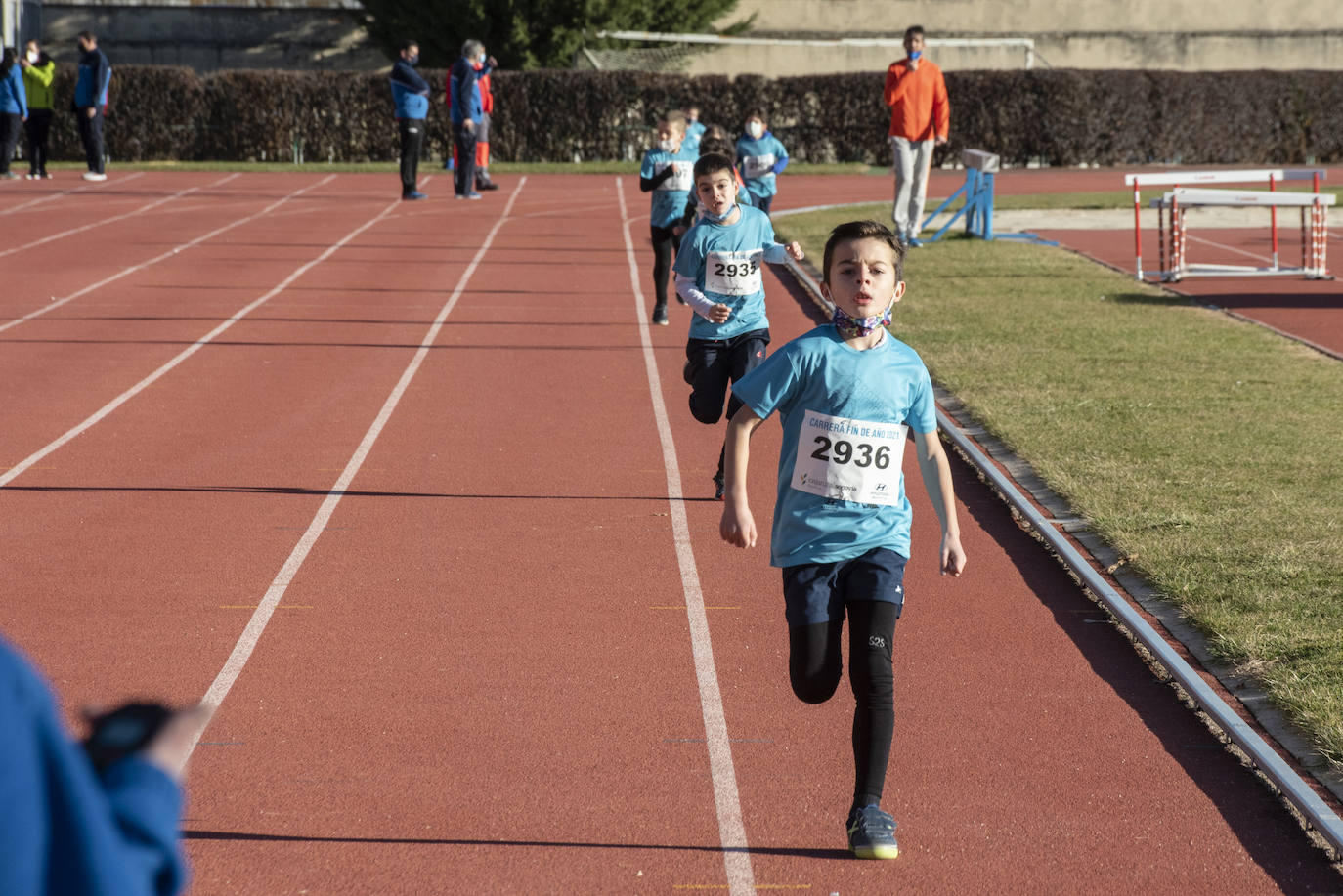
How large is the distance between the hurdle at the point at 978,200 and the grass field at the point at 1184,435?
254 cm

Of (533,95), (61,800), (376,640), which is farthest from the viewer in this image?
(533,95)

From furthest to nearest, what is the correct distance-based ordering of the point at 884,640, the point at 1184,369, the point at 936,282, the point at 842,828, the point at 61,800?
the point at 936,282 < the point at 1184,369 < the point at 842,828 < the point at 884,640 < the point at 61,800

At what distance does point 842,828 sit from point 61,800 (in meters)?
3.34

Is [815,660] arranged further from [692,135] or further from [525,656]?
[692,135]

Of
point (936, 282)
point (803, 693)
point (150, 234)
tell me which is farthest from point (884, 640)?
point (150, 234)

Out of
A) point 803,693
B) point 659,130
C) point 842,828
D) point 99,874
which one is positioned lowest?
point 842,828

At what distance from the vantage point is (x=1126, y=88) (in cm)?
3453

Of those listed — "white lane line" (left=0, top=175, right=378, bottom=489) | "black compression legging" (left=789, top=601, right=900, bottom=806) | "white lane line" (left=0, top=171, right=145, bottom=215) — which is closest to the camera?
"black compression legging" (left=789, top=601, right=900, bottom=806)

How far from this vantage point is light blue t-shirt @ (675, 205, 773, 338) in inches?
299

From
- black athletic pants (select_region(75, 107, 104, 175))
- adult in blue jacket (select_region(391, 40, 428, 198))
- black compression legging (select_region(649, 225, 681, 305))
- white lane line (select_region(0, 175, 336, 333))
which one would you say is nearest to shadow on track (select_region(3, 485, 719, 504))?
black compression legging (select_region(649, 225, 681, 305))

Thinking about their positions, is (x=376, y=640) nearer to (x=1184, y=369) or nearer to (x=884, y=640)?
(x=884, y=640)

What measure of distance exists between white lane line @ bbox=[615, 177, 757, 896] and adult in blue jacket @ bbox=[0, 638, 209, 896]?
2.80m

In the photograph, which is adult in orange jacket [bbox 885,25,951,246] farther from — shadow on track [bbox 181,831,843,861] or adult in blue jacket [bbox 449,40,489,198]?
shadow on track [bbox 181,831,843,861]

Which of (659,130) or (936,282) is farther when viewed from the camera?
(936,282)
